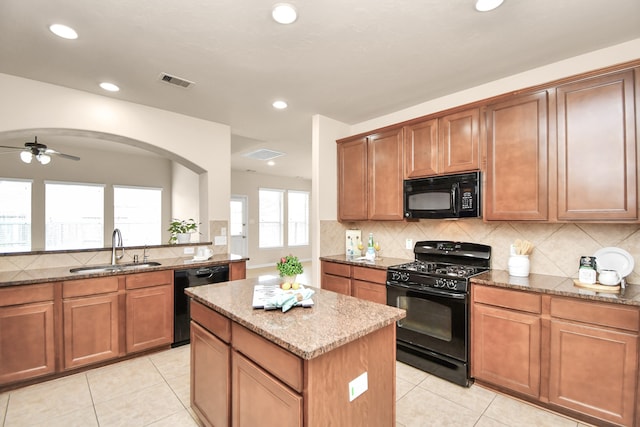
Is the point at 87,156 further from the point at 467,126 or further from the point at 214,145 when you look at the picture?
the point at 467,126

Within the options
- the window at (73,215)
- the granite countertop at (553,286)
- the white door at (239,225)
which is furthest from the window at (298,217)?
the granite countertop at (553,286)

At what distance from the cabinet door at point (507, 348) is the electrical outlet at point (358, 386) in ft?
4.82


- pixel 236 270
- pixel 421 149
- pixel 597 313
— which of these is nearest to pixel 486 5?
pixel 421 149

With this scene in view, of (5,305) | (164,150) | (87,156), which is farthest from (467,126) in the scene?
(87,156)

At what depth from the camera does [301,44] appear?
223cm

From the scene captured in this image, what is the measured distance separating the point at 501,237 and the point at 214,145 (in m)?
3.64

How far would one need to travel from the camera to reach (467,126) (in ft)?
9.06

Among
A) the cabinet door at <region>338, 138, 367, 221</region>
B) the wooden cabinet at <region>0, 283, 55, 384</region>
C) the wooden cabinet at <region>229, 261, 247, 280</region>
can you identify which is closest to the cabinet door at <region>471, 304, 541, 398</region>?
the cabinet door at <region>338, 138, 367, 221</region>

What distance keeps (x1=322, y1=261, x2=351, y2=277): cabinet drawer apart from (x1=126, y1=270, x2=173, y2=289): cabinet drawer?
1.72 m

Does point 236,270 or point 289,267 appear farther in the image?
point 236,270

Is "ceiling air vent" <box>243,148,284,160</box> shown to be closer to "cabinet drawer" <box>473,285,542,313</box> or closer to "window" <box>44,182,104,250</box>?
"window" <box>44,182,104,250</box>

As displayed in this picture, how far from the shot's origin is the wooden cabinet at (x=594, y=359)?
182 cm

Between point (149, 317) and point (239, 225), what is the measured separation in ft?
17.5

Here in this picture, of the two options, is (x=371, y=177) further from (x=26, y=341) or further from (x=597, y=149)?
(x=26, y=341)
